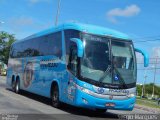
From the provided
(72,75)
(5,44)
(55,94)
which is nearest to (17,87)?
(55,94)

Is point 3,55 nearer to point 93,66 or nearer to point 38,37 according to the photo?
point 38,37

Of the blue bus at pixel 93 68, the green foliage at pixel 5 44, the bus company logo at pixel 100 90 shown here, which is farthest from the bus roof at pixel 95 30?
the green foliage at pixel 5 44

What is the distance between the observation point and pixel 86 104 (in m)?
16.2

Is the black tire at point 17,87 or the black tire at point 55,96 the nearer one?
the black tire at point 55,96

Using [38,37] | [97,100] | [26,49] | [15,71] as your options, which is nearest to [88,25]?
[97,100]

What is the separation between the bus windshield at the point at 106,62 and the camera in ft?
53.7

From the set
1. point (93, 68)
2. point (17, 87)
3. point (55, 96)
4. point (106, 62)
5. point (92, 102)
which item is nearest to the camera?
point (92, 102)

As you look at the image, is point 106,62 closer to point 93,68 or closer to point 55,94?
point 93,68

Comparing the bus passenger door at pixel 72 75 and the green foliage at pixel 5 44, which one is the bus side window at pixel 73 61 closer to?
the bus passenger door at pixel 72 75

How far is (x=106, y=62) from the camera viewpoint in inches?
655

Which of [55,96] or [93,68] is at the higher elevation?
[93,68]

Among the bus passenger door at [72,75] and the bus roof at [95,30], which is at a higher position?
the bus roof at [95,30]

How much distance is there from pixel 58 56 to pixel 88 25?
85.5 inches

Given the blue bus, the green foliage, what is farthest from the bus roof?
the green foliage
